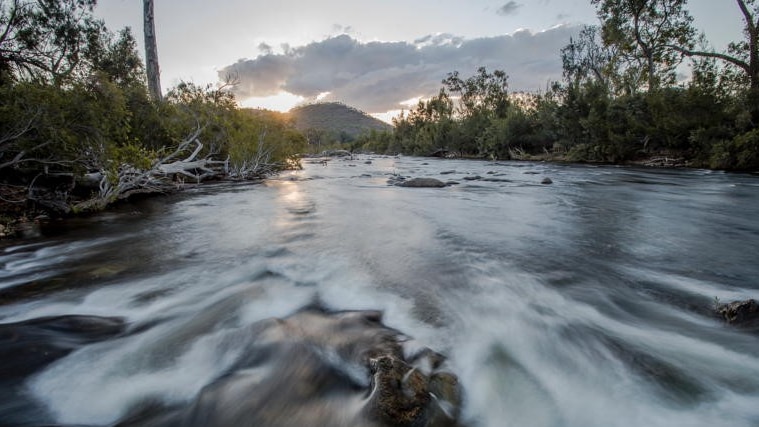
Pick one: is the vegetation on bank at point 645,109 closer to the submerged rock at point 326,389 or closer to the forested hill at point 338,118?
the submerged rock at point 326,389

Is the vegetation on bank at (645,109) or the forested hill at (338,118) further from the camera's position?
the forested hill at (338,118)

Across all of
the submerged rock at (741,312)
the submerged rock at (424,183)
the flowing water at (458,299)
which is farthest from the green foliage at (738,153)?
the submerged rock at (741,312)

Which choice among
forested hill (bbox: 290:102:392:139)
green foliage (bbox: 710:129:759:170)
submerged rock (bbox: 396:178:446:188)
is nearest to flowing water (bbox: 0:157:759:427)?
submerged rock (bbox: 396:178:446:188)

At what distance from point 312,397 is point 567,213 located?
7188 millimetres

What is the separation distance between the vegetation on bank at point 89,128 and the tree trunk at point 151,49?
231 cm

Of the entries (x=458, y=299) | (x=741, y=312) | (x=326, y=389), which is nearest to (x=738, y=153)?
(x=741, y=312)

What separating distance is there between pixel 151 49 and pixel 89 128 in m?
9.96

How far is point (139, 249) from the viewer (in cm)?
520

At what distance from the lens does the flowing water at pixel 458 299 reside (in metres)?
2.06

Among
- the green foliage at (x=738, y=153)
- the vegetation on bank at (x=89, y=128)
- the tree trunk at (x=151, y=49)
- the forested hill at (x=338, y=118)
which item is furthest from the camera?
the forested hill at (x=338, y=118)

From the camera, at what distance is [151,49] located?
45.9ft

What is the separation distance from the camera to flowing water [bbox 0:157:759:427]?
2064 millimetres

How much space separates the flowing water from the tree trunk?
8857 millimetres

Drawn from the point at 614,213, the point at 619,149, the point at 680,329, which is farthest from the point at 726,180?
the point at 680,329
